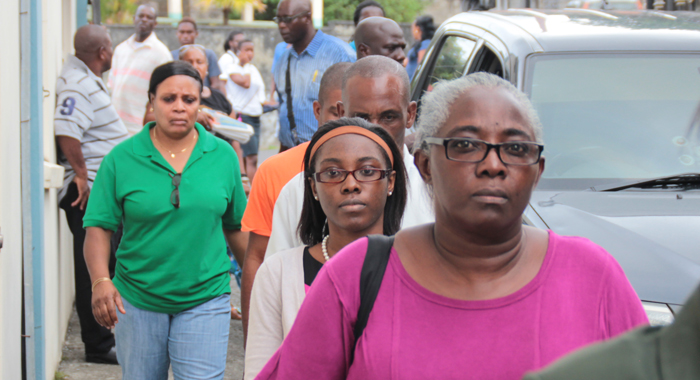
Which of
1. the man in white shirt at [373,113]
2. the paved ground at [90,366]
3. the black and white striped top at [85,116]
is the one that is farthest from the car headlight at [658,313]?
the black and white striped top at [85,116]

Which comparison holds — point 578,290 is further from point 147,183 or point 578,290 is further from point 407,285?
point 147,183

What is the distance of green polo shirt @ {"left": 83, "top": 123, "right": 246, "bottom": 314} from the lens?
3766 millimetres

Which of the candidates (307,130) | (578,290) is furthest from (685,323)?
(307,130)

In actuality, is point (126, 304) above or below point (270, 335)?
below

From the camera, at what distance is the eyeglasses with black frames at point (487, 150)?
170cm

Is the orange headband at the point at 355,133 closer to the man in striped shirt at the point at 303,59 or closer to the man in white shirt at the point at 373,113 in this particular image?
the man in white shirt at the point at 373,113

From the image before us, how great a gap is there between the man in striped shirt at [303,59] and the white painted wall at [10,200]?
291cm

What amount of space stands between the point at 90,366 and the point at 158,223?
2.13m

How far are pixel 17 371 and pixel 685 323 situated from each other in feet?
11.4

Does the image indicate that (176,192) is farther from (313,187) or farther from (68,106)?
(68,106)

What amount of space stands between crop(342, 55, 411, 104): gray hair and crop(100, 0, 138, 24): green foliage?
26967mm

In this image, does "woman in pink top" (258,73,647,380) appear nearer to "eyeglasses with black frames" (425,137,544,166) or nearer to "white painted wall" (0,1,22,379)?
"eyeglasses with black frames" (425,137,544,166)

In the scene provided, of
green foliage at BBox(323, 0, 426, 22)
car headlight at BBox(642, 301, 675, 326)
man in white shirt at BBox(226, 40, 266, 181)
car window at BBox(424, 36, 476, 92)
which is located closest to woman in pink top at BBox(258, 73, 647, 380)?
car headlight at BBox(642, 301, 675, 326)

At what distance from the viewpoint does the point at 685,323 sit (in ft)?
3.09
